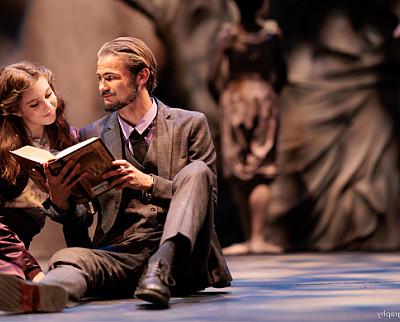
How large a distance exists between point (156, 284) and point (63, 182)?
48 cm

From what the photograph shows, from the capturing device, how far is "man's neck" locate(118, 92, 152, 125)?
9.59 feet

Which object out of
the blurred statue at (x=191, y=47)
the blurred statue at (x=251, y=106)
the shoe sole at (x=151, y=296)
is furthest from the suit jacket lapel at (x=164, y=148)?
the blurred statue at (x=191, y=47)

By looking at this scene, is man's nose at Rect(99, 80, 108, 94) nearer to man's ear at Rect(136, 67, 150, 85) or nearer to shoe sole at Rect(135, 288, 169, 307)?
man's ear at Rect(136, 67, 150, 85)

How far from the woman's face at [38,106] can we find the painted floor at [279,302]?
625 mm

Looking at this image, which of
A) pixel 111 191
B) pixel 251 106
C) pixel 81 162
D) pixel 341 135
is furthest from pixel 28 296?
pixel 341 135

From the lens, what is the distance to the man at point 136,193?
8.80ft

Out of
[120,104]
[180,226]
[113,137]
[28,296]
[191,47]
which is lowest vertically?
[28,296]

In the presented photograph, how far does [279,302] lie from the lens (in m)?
2.71

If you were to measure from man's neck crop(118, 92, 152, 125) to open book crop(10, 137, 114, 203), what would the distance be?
0.95 feet

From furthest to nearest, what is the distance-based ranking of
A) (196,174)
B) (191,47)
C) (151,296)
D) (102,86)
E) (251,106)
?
(191,47)
(251,106)
(102,86)
(196,174)
(151,296)

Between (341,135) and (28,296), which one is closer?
(28,296)

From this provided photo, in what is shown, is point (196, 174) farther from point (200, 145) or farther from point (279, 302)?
point (279, 302)

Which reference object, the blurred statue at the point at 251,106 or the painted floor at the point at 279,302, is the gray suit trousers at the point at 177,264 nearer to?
the painted floor at the point at 279,302

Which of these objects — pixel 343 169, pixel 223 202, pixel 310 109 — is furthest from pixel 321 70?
pixel 223 202
